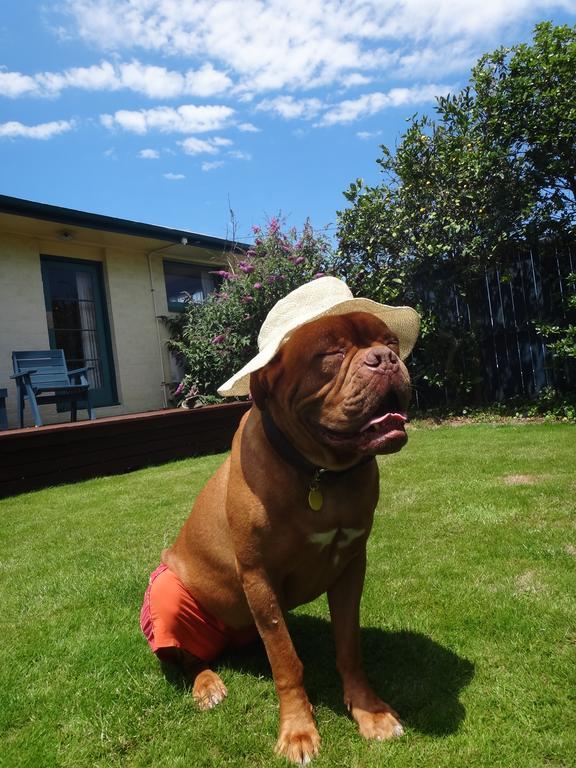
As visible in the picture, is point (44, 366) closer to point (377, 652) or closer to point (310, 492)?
point (377, 652)

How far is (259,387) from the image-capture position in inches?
78.9

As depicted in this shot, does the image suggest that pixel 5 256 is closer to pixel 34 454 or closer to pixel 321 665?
pixel 34 454

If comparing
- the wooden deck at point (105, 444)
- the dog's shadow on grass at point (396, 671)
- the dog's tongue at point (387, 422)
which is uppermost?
the dog's tongue at point (387, 422)

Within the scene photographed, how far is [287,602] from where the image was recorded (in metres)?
2.14

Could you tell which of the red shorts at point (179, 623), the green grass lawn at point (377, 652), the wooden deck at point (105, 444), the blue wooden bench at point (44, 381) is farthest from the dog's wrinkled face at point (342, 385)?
the blue wooden bench at point (44, 381)

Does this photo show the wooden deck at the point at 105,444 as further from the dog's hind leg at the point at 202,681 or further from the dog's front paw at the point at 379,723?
the dog's front paw at the point at 379,723

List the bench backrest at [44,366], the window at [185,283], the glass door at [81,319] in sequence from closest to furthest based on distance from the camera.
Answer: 1. the bench backrest at [44,366]
2. the glass door at [81,319]
3. the window at [185,283]

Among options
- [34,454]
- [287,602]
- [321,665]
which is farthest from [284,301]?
[34,454]

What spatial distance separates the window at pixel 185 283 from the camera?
1184 centimetres

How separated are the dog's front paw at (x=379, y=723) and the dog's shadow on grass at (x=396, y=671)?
0.06 meters

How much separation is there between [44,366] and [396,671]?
7842 millimetres

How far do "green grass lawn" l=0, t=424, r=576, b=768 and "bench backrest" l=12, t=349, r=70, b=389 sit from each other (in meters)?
4.22

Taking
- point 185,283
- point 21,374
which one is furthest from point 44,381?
point 185,283

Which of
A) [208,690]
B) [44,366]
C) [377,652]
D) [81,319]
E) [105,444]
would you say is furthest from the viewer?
[81,319]
